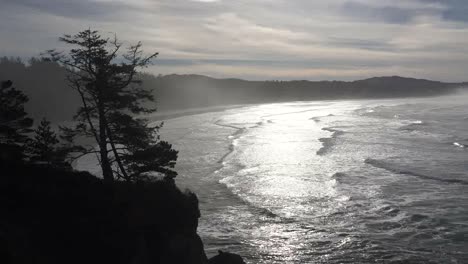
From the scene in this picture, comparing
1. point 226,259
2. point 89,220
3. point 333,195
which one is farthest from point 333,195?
point 89,220

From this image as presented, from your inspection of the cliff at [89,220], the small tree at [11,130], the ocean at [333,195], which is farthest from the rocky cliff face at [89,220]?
the ocean at [333,195]

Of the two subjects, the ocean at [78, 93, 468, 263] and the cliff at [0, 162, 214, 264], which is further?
the ocean at [78, 93, 468, 263]

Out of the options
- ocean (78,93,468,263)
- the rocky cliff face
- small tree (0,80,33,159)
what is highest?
small tree (0,80,33,159)

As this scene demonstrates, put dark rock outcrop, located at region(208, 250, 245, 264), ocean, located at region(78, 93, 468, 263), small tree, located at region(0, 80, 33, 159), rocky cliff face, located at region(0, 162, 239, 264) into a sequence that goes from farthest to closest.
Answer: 1. ocean, located at region(78, 93, 468, 263)
2. small tree, located at region(0, 80, 33, 159)
3. dark rock outcrop, located at region(208, 250, 245, 264)
4. rocky cliff face, located at region(0, 162, 239, 264)

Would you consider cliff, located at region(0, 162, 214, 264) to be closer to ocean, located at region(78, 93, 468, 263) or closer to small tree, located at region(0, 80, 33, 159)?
small tree, located at region(0, 80, 33, 159)

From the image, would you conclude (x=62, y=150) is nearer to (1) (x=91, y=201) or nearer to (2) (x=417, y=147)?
(1) (x=91, y=201)

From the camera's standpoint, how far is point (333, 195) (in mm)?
35844

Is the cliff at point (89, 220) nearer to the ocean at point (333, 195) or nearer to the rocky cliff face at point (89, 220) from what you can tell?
the rocky cliff face at point (89, 220)

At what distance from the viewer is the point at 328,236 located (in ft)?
88.4

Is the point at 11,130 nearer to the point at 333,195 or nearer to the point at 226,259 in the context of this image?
the point at 226,259

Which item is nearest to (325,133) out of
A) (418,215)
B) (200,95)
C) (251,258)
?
(418,215)

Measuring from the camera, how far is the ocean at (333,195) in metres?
25.2

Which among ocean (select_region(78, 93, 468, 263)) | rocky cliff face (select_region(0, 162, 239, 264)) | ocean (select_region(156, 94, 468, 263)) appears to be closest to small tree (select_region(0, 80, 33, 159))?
rocky cliff face (select_region(0, 162, 239, 264))

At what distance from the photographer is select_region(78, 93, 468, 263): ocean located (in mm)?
25219
